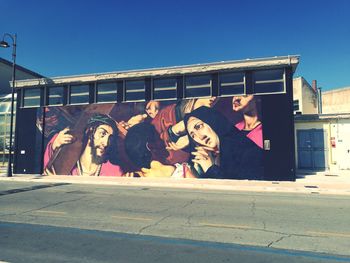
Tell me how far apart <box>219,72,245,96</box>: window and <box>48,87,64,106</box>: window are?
10.9m

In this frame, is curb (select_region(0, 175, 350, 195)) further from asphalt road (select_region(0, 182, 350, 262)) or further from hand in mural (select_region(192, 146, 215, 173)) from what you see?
asphalt road (select_region(0, 182, 350, 262))

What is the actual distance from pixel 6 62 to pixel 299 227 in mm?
28054

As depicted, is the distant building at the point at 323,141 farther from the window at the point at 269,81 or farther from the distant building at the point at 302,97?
the distant building at the point at 302,97

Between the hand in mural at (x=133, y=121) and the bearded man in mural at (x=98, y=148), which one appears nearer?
the hand in mural at (x=133, y=121)

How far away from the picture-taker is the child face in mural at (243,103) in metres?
17.3

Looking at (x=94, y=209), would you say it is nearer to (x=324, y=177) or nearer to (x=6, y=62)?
(x=324, y=177)

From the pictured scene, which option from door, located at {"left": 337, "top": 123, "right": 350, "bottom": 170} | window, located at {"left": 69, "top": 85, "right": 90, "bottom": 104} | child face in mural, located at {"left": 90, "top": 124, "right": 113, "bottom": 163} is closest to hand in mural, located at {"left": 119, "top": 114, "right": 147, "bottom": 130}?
child face in mural, located at {"left": 90, "top": 124, "right": 113, "bottom": 163}

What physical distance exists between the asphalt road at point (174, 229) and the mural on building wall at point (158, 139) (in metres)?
6.78

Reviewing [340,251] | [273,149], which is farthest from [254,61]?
[340,251]

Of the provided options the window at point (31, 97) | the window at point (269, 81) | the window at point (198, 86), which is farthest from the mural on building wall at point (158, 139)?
the window at point (31, 97)

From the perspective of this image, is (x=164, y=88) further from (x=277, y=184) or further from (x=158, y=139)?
(x=277, y=184)

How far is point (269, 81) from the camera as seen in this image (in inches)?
680

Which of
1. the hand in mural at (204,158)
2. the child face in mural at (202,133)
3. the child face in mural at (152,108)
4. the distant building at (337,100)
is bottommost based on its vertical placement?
the hand in mural at (204,158)

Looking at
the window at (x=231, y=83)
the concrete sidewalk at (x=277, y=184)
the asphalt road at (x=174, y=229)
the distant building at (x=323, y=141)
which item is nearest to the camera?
the asphalt road at (x=174, y=229)
